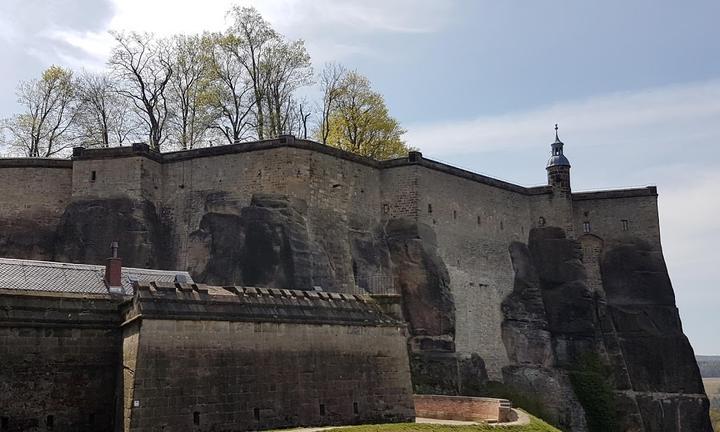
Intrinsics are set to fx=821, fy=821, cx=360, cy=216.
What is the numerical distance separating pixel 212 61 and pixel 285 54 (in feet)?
13.0

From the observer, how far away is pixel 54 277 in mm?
21125

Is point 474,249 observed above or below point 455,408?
above

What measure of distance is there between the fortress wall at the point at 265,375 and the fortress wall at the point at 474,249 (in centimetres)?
1560

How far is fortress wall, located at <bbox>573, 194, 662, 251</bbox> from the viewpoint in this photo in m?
46.2

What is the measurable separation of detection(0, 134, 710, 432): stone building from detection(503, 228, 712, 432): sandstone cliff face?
9 cm

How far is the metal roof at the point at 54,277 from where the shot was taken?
66.6 ft

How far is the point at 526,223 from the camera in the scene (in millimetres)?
44906

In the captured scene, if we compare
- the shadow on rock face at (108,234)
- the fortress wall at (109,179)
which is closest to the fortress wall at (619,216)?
the shadow on rock face at (108,234)

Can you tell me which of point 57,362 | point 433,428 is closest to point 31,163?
point 57,362

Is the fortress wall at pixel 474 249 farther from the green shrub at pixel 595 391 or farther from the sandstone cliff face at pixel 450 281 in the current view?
the green shrub at pixel 595 391

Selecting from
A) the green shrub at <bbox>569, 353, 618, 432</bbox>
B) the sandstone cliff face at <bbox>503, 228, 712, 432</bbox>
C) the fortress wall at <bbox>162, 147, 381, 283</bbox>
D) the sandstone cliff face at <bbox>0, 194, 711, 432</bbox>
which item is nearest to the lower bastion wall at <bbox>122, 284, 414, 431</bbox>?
the sandstone cliff face at <bbox>0, 194, 711, 432</bbox>

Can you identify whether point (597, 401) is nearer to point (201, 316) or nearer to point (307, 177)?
point (307, 177)

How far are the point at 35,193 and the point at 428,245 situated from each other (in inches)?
678

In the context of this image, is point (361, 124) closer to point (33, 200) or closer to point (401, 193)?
point (401, 193)
